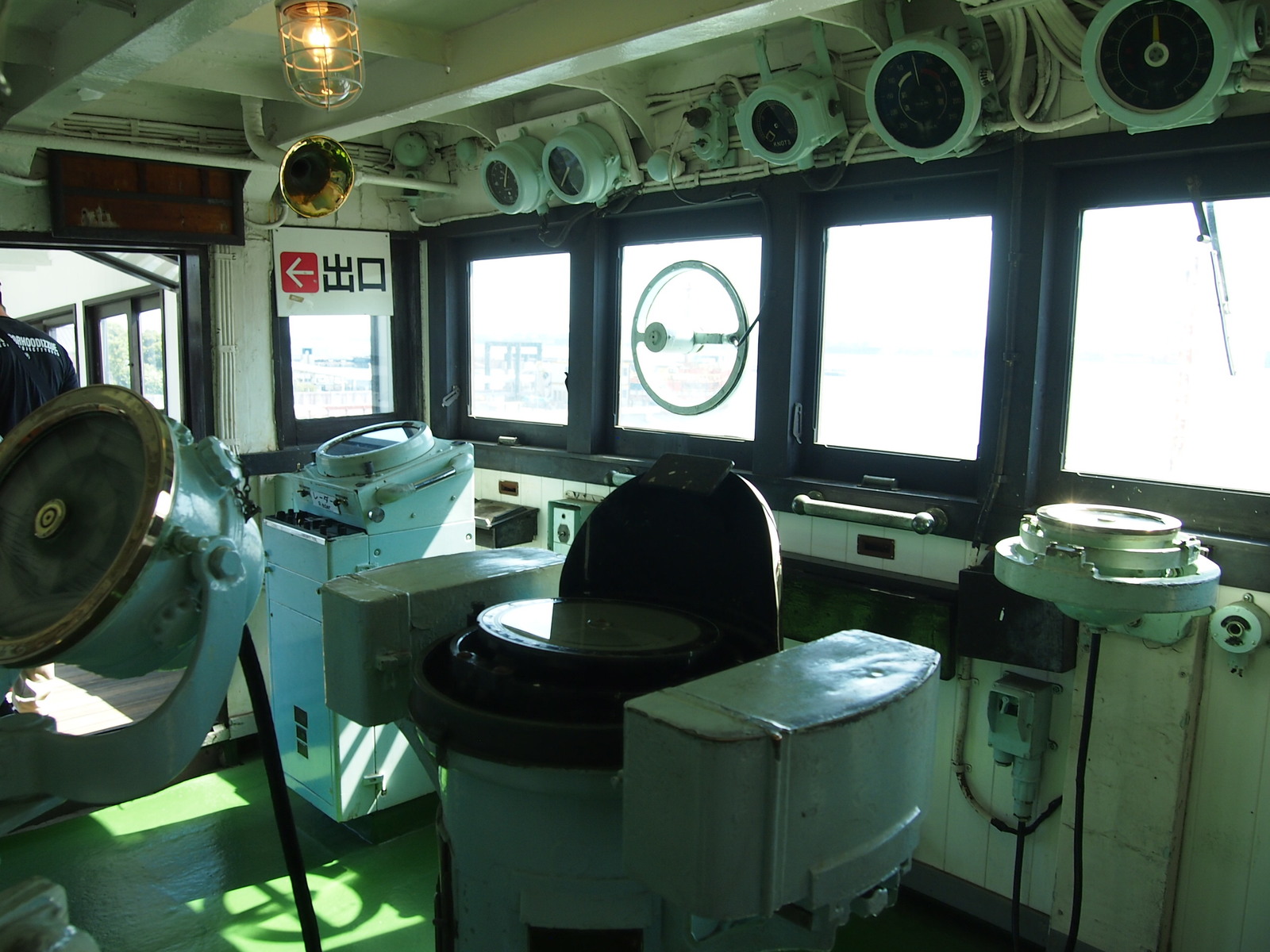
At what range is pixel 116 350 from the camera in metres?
7.09

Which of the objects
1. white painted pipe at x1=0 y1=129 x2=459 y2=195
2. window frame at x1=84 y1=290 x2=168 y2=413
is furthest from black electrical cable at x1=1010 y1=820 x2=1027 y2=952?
window frame at x1=84 y1=290 x2=168 y2=413

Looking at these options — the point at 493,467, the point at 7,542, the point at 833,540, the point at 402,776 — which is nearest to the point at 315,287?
the point at 493,467

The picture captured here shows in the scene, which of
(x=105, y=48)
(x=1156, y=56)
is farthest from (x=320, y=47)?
(x=1156, y=56)

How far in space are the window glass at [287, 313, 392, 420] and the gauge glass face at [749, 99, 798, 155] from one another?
2282 millimetres

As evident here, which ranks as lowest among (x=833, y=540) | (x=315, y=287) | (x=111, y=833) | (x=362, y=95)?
(x=111, y=833)

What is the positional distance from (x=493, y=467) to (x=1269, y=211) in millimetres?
2995

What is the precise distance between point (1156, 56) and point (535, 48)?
149 cm

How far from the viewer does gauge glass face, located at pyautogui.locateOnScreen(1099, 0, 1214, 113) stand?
2027 millimetres

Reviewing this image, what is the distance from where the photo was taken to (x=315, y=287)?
165 inches

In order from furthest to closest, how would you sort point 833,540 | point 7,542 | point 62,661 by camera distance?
point 833,540
point 7,542
point 62,661

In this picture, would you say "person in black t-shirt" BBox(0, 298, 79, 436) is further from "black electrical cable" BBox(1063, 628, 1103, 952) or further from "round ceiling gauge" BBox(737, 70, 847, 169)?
"black electrical cable" BBox(1063, 628, 1103, 952)

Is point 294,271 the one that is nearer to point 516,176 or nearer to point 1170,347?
point 516,176

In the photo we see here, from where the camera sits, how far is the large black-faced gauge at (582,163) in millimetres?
3406

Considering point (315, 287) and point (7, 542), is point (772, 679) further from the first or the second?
→ point (315, 287)
